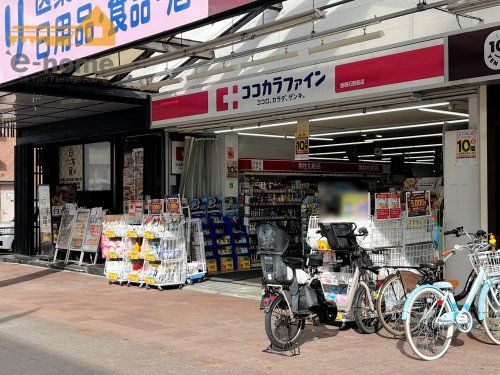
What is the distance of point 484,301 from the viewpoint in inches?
262

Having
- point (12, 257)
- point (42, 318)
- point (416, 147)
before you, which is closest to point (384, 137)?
point (416, 147)

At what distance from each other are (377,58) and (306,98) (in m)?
1.41

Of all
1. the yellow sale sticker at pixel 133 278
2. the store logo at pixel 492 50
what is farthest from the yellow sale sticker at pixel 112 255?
the store logo at pixel 492 50

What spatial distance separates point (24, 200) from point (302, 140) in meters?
9.76

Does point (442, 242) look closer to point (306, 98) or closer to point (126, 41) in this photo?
point (306, 98)

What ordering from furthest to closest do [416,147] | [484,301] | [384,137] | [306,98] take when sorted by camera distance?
[416,147] → [384,137] → [306,98] → [484,301]

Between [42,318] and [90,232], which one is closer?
[42,318]

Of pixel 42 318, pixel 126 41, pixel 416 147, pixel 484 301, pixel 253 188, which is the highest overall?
pixel 126 41

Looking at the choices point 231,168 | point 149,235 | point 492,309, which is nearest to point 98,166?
point 231,168

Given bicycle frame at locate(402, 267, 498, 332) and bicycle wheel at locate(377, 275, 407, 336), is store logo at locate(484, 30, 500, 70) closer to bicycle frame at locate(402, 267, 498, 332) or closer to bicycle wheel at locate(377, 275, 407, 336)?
bicycle frame at locate(402, 267, 498, 332)

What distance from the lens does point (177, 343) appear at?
7.21 m

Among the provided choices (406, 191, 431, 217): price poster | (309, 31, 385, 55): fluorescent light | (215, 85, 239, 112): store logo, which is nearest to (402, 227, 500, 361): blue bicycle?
(406, 191, 431, 217): price poster

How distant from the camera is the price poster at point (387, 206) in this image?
8172 mm

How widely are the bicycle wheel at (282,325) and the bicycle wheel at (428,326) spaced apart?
1.20m
